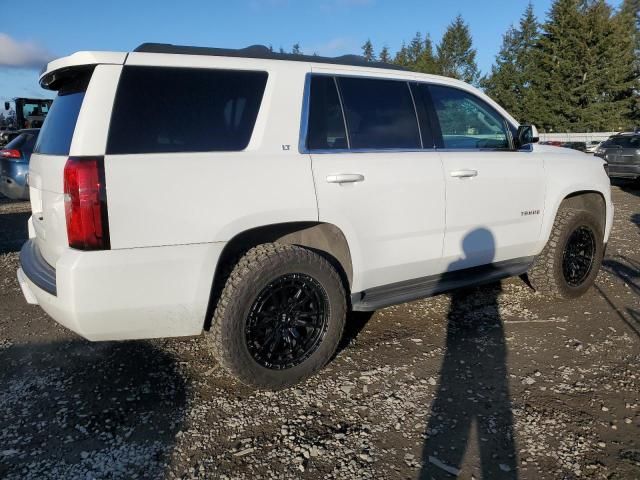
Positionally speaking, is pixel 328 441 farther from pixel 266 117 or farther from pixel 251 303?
pixel 266 117

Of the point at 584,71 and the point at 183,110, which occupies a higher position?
the point at 584,71

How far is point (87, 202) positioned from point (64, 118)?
75cm

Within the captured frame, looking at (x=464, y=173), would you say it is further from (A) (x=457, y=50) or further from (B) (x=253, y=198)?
(A) (x=457, y=50)

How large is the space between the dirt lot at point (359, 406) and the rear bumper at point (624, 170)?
1203 cm

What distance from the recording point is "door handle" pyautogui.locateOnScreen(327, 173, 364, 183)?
3.14 metres

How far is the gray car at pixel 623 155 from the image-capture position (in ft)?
47.7

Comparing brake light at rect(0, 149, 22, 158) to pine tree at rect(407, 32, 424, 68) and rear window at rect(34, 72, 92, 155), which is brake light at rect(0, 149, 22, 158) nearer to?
rear window at rect(34, 72, 92, 155)

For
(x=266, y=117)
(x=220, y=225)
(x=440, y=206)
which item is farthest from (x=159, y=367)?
(x=440, y=206)

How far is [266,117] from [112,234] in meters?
1.11

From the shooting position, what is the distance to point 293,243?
3.33 metres

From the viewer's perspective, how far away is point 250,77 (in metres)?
3.06

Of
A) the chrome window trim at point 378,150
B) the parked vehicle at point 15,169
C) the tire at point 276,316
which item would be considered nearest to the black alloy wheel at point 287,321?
the tire at point 276,316

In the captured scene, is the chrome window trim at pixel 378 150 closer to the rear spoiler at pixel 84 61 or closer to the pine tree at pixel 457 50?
the rear spoiler at pixel 84 61

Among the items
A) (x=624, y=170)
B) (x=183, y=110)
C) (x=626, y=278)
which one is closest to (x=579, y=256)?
(x=626, y=278)
